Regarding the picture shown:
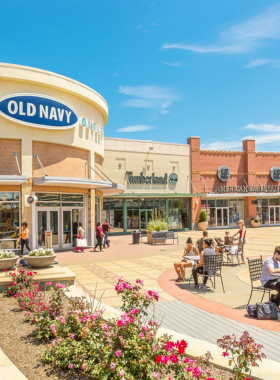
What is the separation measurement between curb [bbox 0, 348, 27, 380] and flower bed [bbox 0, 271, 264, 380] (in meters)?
0.40

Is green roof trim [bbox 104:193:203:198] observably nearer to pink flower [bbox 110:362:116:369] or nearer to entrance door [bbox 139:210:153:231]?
entrance door [bbox 139:210:153:231]

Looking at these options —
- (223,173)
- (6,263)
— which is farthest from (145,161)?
(6,263)

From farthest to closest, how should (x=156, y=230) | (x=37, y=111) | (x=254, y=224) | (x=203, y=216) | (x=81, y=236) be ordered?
(x=254, y=224), (x=203, y=216), (x=156, y=230), (x=81, y=236), (x=37, y=111)

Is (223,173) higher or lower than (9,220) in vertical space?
higher

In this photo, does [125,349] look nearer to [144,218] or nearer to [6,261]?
[6,261]

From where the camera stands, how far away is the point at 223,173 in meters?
35.4

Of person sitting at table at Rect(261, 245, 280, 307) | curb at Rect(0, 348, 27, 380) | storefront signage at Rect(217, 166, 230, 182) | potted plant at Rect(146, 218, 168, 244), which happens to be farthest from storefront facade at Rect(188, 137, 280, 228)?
curb at Rect(0, 348, 27, 380)

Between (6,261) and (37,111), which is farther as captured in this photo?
(37,111)

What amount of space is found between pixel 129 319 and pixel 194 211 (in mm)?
29569

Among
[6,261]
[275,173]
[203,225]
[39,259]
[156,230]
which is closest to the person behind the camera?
[6,261]

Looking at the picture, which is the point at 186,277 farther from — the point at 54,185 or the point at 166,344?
the point at 54,185

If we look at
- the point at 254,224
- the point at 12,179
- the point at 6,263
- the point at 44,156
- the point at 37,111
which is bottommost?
the point at 254,224

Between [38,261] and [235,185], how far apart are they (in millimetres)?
30969

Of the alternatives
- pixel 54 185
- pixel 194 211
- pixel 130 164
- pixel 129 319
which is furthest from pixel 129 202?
pixel 129 319
